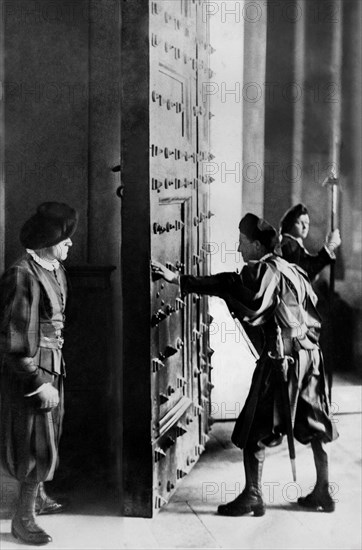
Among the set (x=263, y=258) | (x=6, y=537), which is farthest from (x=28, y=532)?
(x=263, y=258)

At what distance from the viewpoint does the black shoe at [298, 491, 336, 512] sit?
10.0ft

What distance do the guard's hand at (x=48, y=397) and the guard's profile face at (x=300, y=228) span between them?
1130 millimetres

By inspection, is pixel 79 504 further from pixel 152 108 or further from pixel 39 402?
pixel 152 108

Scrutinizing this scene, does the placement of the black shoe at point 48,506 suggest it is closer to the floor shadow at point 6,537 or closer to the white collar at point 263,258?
the floor shadow at point 6,537

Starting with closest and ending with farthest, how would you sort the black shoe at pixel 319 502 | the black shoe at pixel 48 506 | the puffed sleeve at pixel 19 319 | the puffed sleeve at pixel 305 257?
the puffed sleeve at pixel 19 319 → the black shoe at pixel 48 506 → the black shoe at pixel 319 502 → the puffed sleeve at pixel 305 257

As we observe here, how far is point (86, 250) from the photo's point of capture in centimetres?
338

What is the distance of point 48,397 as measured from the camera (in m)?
2.82

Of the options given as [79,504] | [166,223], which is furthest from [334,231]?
[79,504]

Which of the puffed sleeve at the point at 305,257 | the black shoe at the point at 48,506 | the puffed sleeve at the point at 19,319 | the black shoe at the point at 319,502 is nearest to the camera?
the puffed sleeve at the point at 19,319

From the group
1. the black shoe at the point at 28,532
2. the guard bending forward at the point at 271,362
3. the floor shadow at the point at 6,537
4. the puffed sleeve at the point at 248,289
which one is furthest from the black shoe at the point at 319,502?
the floor shadow at the point at 6,537

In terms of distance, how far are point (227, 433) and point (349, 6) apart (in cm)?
191

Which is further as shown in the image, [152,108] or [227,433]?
[227,433]

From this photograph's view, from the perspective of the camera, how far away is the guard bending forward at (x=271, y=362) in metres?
2.95

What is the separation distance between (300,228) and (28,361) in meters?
1.20
